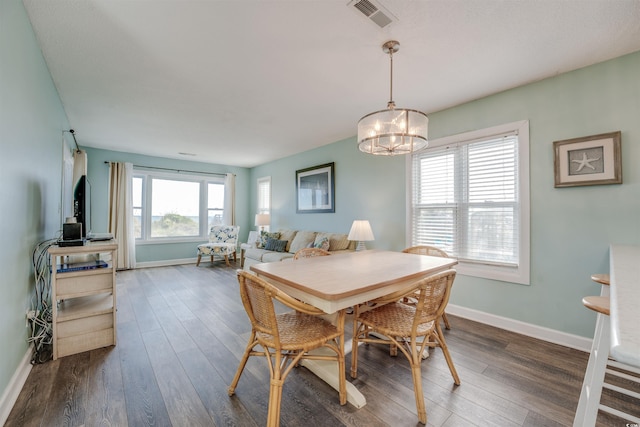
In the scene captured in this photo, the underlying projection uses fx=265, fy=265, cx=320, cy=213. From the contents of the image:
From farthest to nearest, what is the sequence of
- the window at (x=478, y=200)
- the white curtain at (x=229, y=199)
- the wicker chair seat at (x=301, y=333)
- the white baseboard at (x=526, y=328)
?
1. the white curtain at (x=229, y=199)
2. the window at (x=478, y=200)
3. the white baseboard at (x=526, y=328)
4. the wicker chair seat at (x=301, y=333)

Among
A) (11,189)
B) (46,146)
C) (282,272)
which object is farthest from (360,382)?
(46,146)

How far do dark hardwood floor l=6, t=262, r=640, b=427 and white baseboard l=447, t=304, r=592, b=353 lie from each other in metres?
0.09

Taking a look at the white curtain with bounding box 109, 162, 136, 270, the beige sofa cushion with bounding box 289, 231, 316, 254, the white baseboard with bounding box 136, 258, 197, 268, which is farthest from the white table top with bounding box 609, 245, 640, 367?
the white baseboard with bounding box 136, 258, 197, 268

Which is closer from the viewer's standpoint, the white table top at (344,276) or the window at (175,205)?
the white table top at (344,276)

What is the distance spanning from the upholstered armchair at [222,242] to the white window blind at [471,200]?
4.10 m

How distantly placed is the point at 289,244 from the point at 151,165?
11.8 feet

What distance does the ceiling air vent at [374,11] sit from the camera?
1628mm

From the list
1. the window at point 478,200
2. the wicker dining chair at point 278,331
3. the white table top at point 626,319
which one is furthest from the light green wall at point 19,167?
the window at point 478,200

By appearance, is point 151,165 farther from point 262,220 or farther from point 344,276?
point 344,276

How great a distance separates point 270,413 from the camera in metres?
1.33

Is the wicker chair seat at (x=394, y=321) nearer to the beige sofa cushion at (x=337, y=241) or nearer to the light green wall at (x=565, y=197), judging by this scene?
the light green wall at (x=565, y=197)

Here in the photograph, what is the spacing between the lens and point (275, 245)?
16.3 feet

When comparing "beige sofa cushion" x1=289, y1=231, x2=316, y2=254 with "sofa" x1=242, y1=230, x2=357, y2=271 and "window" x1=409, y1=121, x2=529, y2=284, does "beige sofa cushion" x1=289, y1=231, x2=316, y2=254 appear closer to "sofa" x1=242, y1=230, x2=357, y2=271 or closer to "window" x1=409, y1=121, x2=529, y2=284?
"sofa" x1=242, y1=230, x2=357, y2=271

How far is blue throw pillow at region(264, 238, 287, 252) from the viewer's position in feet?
16.1
